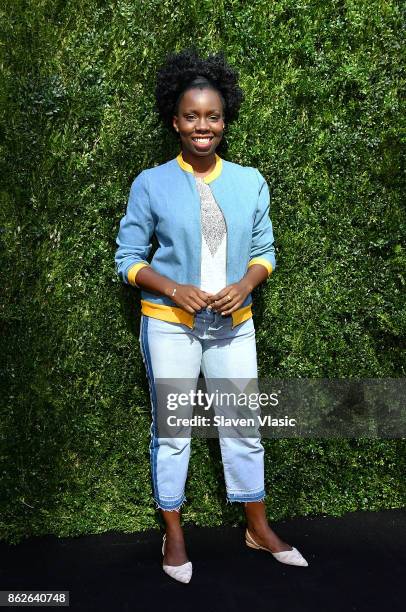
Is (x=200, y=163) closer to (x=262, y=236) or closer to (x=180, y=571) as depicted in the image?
(x=262, y=236)

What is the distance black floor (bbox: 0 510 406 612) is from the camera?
3.56m

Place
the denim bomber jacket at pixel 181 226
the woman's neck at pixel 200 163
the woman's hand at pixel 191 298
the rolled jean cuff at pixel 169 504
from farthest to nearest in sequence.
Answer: the rolled jean cuff at pixel 169 504 → the woman's neck at pixel 200 163 → the denim bomber jacket at pixel 181 226 → the woman's hand at pixel 191 298

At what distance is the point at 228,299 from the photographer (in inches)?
139

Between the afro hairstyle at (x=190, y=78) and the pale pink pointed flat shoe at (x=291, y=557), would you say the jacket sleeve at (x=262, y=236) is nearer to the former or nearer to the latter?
the afro hairstyle at (x=190, y=78)

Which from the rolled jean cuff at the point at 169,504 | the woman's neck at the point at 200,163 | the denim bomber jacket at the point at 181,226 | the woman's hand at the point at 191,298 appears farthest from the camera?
the rolled jean cuff at the point at 169,504

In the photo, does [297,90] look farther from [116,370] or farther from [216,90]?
[116,370]

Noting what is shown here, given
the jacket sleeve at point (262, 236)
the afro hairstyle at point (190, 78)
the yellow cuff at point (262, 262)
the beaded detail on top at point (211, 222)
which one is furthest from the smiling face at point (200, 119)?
Answer: the yellow cuff at point (262, 262)

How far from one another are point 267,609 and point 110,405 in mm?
1386

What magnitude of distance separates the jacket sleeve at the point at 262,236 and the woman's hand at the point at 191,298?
0.41 meters

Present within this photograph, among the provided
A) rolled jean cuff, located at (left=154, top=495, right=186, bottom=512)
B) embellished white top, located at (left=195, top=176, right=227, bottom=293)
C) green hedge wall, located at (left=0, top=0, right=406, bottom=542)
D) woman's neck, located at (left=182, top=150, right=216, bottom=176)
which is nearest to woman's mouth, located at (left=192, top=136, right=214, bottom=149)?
woman's neck, located at (left=182, top=150, right=216, bottom=176)

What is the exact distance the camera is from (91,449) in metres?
4.19

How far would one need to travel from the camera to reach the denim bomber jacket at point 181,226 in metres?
3.60

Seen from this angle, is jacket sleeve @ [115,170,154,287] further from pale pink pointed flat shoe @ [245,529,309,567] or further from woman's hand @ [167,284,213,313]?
pale pink pointed flat shoe @ [245,529,309,567]

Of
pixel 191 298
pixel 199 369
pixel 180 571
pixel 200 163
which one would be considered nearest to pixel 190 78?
pixel 200 163
